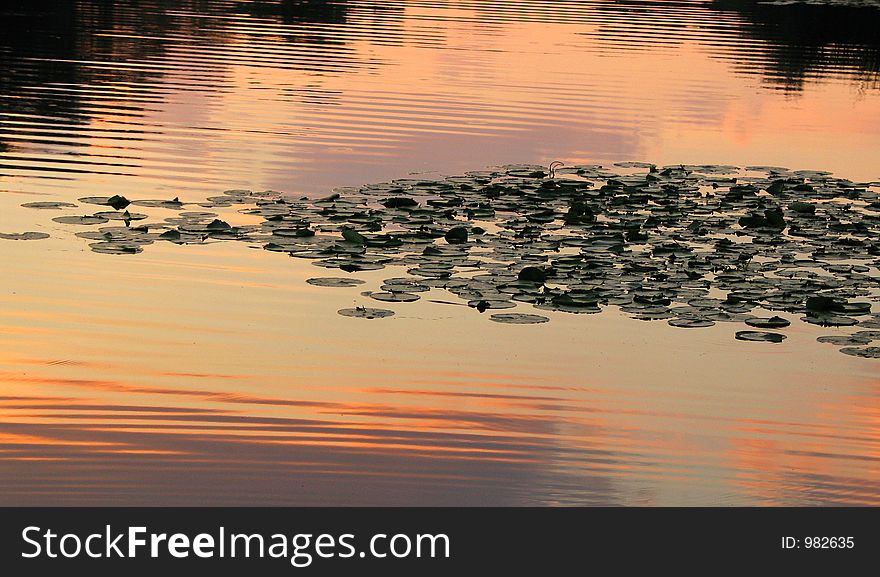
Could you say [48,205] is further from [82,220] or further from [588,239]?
[588,239]

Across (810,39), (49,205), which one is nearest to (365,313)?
(49,205)

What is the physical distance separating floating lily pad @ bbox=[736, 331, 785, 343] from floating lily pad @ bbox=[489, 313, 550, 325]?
1.42 m

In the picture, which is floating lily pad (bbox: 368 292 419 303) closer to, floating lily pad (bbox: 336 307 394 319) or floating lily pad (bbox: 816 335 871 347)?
floating lily pad (bbox: 336 307 394 319)

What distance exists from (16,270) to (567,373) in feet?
15.4

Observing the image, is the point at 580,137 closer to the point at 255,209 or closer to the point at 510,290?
the point at 255,209

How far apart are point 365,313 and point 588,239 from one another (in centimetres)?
275

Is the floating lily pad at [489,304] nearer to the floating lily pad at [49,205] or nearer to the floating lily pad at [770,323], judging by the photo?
the floating lily pad at [770,323]

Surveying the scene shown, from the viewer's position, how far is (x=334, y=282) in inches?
447

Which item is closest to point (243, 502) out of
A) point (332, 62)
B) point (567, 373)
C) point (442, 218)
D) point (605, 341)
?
point (567, 373)

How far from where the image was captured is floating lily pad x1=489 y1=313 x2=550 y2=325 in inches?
414

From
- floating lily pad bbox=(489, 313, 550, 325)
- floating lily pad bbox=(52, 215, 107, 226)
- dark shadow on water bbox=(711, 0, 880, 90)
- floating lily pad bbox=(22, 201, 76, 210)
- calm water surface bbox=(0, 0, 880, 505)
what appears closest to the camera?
calm water surface bbox=(0, 0, 880, 505)

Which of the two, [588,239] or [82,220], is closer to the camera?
[588,239]

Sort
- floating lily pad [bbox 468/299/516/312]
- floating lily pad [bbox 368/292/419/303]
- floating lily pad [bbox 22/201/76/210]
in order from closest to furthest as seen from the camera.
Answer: floating lily pad [bbox 468/299/516/312]
floating lily pad [bbox 368/292/419/303]
floating lily pad [bbox 22/201/76/210]

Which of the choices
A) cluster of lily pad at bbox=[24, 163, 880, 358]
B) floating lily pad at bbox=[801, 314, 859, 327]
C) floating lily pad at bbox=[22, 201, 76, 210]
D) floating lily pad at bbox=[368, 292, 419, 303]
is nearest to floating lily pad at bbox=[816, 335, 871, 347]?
cluster of lily pad at bbox=[24, 163, 880, 358]
